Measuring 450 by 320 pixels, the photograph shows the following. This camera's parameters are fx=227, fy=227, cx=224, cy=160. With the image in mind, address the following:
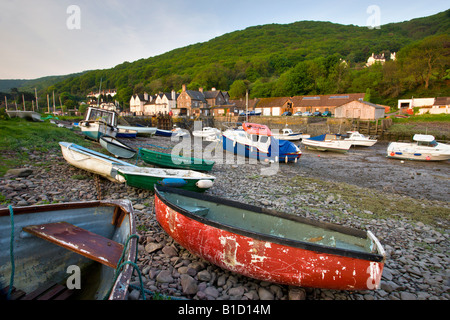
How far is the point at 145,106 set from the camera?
85188 mm

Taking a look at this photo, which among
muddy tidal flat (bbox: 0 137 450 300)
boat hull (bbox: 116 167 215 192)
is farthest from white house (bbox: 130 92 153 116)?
boat hull (bbox: 116 167 215 192)

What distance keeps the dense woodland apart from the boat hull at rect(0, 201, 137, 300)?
7503cm

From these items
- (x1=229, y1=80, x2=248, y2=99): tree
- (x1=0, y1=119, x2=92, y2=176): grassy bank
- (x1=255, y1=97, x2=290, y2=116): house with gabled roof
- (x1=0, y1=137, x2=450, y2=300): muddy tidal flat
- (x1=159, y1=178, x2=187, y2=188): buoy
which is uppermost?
(x1=229, y1=80, x2=248, y2=99): tree

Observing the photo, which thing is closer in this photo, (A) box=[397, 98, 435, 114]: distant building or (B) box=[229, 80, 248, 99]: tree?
(A) box=[397, 98, 435, 114]: distant building

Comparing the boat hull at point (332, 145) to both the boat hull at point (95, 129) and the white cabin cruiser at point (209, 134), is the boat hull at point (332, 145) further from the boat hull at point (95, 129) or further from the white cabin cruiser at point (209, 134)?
the boat hull at point (95, 129)

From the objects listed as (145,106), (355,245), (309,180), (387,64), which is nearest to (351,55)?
(387,64)

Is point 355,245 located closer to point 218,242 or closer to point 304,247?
point 304,247

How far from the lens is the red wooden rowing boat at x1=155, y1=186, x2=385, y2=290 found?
3844mm

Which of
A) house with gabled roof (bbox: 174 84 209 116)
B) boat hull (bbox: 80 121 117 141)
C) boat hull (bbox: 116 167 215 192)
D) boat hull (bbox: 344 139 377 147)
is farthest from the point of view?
house with gabled roof (bbox: 174 84 209 116)

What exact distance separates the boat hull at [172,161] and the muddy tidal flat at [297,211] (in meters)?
1.27

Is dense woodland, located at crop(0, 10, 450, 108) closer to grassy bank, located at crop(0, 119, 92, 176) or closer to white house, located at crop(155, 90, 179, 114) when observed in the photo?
white house, located at crop(155, 90, 179, 114)

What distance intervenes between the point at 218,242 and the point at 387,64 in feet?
311

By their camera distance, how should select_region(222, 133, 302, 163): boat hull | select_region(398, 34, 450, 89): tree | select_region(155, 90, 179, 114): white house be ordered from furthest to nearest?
1. select_region(155, 90, 179, 114): white house
2. select_region(398, 34, 450, 89): tree
3. select_region(222, 133, 302, 163): boat hull
